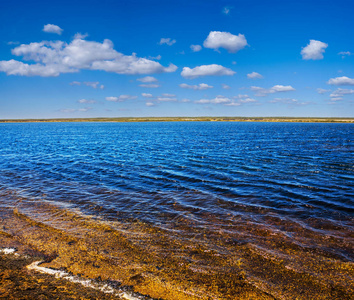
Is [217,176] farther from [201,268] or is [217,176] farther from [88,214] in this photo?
Answer: [201,268]

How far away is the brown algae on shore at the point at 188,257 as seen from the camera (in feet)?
21.8

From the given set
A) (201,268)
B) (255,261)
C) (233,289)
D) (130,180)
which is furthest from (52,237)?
(130,180)

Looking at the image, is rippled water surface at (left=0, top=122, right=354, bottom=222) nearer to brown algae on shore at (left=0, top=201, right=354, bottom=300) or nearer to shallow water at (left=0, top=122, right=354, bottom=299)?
shallow water at (left=0, top=122, right=354, bottom=299)

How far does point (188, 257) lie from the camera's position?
27.2 ft

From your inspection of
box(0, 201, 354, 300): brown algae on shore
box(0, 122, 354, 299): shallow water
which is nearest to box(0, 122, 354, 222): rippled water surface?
box(0, 122, 354, 299): shallow water

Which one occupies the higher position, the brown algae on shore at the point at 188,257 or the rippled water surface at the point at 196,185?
the rippled water surface at the point at 196,185

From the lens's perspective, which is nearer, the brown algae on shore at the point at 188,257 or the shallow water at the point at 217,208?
the brown algae on shore at the point at 188,257

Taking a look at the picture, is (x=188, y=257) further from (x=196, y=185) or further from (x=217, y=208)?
(x=196, y=185)

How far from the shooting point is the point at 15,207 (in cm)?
1312

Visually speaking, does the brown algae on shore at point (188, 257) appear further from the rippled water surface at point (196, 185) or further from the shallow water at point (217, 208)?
the rippled water surface at point (196, 185)

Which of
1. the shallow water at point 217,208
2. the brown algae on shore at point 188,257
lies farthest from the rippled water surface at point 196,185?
the brown algae on shore at point 188,257

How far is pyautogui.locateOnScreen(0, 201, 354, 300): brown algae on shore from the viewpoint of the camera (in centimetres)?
666

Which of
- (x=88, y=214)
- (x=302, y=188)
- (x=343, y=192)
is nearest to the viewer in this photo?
(x=88, y=214)

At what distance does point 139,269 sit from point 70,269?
7.27 feet
